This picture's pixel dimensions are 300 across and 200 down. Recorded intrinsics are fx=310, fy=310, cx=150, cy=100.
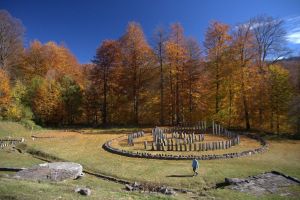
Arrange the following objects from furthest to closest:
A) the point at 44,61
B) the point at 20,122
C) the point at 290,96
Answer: the point at 44,61 → the point at 20,122 → the point at 290,96

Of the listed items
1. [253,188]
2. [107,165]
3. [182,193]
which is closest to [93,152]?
[107,165]

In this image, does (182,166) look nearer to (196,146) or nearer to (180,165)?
(180,165)

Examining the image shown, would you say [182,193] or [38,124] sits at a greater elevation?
[38,124]

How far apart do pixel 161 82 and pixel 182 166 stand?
25.8 meters

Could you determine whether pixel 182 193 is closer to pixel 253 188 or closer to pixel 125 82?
pixel 253 188

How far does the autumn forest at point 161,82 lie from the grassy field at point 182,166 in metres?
10.7

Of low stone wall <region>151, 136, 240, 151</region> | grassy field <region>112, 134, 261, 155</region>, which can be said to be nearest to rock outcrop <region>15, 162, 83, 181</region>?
grassy field <region>112, 134, 261, 155</region>

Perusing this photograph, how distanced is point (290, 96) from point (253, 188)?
24.9m

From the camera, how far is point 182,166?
23797mm

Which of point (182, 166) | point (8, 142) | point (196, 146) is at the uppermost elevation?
point (196, 146)

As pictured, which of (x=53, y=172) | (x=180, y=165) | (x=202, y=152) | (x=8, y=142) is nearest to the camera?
(x=53, y=172)

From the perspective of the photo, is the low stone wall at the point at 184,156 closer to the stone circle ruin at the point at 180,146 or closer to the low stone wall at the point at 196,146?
the stone circle ruin at the point at 180,146

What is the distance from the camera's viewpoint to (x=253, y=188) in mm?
18188

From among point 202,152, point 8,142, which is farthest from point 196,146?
point 8,142
